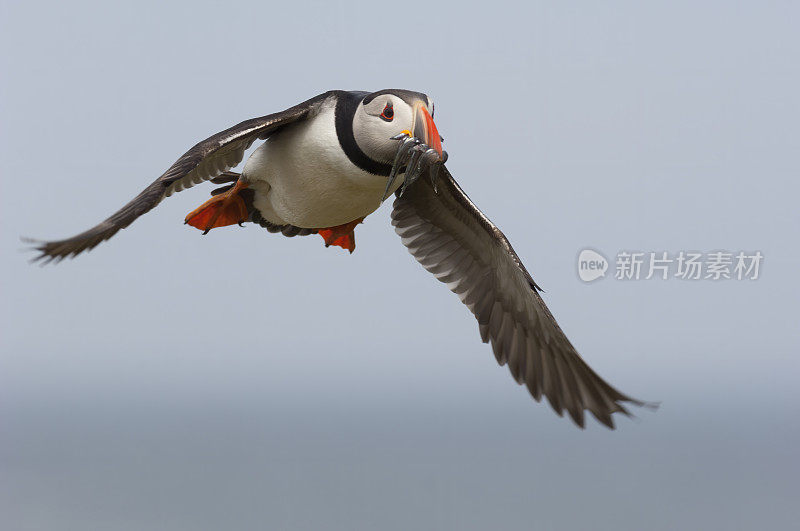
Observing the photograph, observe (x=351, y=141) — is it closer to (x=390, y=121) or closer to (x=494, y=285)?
(x=390, y=121)

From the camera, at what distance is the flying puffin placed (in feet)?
25.1

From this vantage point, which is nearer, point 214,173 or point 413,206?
point 214,173

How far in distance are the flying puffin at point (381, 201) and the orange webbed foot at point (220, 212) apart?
0.04ft

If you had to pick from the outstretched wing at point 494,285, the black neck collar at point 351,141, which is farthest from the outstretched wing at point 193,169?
the outstretched wing at point 494,285

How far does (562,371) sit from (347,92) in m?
3.61

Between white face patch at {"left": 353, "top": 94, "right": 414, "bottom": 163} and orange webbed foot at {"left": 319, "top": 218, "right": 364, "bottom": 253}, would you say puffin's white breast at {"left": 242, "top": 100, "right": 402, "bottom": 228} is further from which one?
orange webbed foot at {"left": 319, "top": 218, "right": 364, "bottom": 253}

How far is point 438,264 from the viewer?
1011 centimetres

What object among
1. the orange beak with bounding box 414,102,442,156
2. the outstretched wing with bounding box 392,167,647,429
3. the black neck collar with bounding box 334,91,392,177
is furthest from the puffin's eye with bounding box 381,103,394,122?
the outstretched wing with bounding box 392,167,647,429

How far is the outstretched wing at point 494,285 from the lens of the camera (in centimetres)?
948

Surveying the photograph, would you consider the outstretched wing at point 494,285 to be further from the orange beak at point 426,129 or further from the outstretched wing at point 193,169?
the orange beak at point 426,129

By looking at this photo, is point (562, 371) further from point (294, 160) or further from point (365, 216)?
point (294, 160)

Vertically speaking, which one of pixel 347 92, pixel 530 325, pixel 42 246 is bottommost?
pixel 42 246

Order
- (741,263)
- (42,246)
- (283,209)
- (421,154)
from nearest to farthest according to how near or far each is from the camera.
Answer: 1. (42,246)
2. (421,154)
3. (283,209)
4. (741,263)

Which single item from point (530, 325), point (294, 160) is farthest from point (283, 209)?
point (530, 325)
